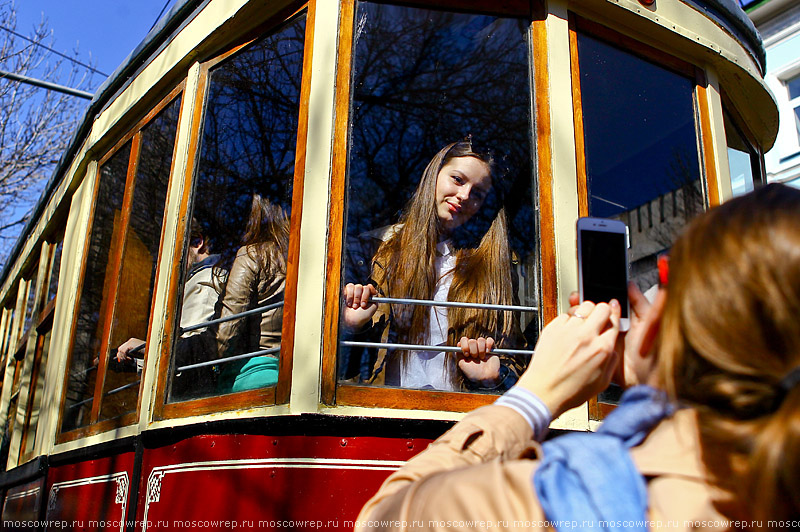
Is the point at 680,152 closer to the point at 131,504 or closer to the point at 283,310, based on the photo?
the point at 283,310

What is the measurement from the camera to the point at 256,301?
2582 millimetres

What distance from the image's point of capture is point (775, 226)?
2.34 feet

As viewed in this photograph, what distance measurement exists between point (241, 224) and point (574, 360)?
7.09 feet

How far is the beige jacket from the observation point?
2.33ft

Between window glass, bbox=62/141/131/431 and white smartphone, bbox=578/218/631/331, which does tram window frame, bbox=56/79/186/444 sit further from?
white smartphone, bbox=578/218/631/331

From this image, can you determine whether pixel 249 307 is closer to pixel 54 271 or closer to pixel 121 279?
pixel 121 279

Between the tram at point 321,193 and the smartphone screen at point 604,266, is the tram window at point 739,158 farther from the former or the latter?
the smartphone screen at point 604,266

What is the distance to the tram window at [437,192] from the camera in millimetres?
2418

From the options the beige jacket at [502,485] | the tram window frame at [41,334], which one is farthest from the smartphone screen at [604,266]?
the tram window frame at [41,334]

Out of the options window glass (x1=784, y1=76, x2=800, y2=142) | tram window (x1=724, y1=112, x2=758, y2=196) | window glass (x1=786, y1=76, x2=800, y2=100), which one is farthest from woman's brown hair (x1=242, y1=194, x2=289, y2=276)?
window glass (x1=786, y1=76, x2=800, y2=100)

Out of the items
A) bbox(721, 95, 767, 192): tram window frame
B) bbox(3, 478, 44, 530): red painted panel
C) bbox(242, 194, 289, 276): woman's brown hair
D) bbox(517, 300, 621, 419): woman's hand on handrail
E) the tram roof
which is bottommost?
bbox(3, 478, 44, 530): red painted panel

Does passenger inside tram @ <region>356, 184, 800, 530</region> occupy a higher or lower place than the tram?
lower

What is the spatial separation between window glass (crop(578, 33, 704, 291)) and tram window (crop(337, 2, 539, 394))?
0.29 m

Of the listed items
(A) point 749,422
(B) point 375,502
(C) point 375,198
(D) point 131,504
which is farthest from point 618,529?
(D) point 131,504
